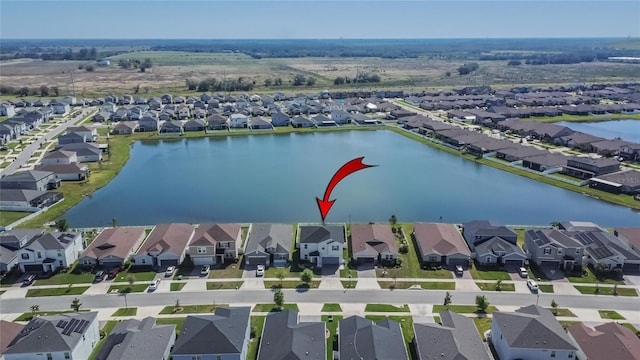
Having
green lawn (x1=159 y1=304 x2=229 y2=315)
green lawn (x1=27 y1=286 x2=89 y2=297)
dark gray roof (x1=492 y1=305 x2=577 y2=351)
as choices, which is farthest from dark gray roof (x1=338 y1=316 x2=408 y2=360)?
green lawn (x1=27 y1=286 x2=89 y2=297)

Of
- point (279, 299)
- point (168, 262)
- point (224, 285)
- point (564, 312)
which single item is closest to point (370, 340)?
point (279, 299)

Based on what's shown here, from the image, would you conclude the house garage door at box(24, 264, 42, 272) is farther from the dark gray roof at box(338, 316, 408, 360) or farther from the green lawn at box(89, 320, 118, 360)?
the dark gray roof at box(338, 316, 408, 360)

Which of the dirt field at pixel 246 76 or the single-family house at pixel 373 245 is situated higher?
the dirt field at pixel 246 76

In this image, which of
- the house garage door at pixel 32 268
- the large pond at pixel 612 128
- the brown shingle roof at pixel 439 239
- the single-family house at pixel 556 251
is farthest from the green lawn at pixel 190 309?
the large pond at pixel 612 128

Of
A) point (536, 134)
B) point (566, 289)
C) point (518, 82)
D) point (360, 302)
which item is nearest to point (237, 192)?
point (360, 302)

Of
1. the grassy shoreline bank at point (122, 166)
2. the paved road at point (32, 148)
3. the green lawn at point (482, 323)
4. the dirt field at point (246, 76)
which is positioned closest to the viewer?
the green lawn at point (482, 323)

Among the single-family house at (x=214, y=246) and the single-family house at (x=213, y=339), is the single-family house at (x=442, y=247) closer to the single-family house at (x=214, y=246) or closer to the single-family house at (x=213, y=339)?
the single-family house at (x=214, y=246)
